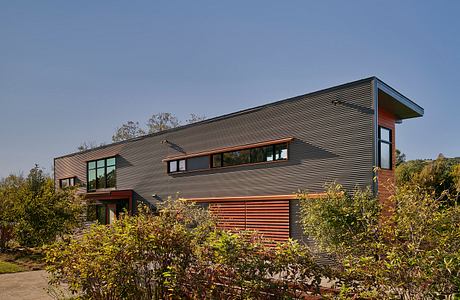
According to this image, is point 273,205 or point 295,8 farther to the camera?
point 273,205

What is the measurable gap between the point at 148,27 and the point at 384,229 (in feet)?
36.7

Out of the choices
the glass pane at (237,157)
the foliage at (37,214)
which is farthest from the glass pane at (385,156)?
the foliage at (37,214)

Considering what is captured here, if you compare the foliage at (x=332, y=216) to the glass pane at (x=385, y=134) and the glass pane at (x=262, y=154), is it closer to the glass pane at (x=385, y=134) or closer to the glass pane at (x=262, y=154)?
the glass pane at (x=385, y=134)

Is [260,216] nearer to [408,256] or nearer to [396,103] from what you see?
[396,103]

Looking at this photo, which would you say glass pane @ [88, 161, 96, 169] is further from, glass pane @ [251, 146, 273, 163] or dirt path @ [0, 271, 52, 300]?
glass pane @ [251, 146, 273, 163]

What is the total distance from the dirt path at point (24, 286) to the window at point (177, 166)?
27.8 ft

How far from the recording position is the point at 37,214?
14781 millimetres

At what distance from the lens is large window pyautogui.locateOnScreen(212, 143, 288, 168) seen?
46.4ft

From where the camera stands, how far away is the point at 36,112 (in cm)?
1911

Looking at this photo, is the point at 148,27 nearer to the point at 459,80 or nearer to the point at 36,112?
the point at 36,112

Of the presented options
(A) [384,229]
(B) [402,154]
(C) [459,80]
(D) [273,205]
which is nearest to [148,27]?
(D) [273,205]

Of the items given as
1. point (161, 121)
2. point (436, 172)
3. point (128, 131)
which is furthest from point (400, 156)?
point (128, 131)

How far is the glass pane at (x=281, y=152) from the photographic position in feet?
45.8

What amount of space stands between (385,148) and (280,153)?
365 cm
